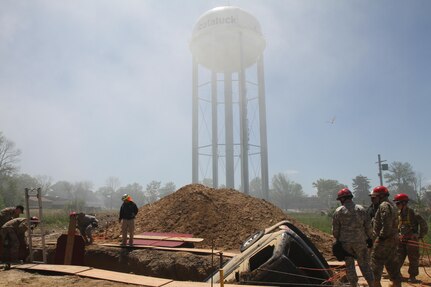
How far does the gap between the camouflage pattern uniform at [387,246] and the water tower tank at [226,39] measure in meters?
25.8

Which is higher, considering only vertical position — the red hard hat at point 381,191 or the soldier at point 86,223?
the red hard hat at point 381,191

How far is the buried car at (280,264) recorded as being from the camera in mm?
5133

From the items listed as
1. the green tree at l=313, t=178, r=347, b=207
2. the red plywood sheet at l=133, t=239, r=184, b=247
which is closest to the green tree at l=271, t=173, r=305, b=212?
the green tree at l=313, t=178, r=347, b=207

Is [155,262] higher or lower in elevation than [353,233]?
lower

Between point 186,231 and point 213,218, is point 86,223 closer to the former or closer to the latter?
point 186,231

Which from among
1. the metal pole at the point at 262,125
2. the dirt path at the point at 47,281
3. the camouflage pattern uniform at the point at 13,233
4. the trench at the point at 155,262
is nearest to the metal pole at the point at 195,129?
the metal pole at the point at 262,125

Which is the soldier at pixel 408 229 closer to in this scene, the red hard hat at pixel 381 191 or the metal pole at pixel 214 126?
the red hard hat at pixel 381 191

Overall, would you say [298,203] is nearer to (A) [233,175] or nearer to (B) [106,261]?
(A) [233,175]

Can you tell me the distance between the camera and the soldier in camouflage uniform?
207 inches

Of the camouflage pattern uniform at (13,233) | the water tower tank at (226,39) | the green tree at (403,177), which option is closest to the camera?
the camouflage pattern uniform at (13,233)

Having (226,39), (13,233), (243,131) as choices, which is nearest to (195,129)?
(243,131)

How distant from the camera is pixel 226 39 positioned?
101 feet

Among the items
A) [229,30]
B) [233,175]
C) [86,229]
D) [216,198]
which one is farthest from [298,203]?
[86,229]

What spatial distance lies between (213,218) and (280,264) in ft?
33.1
